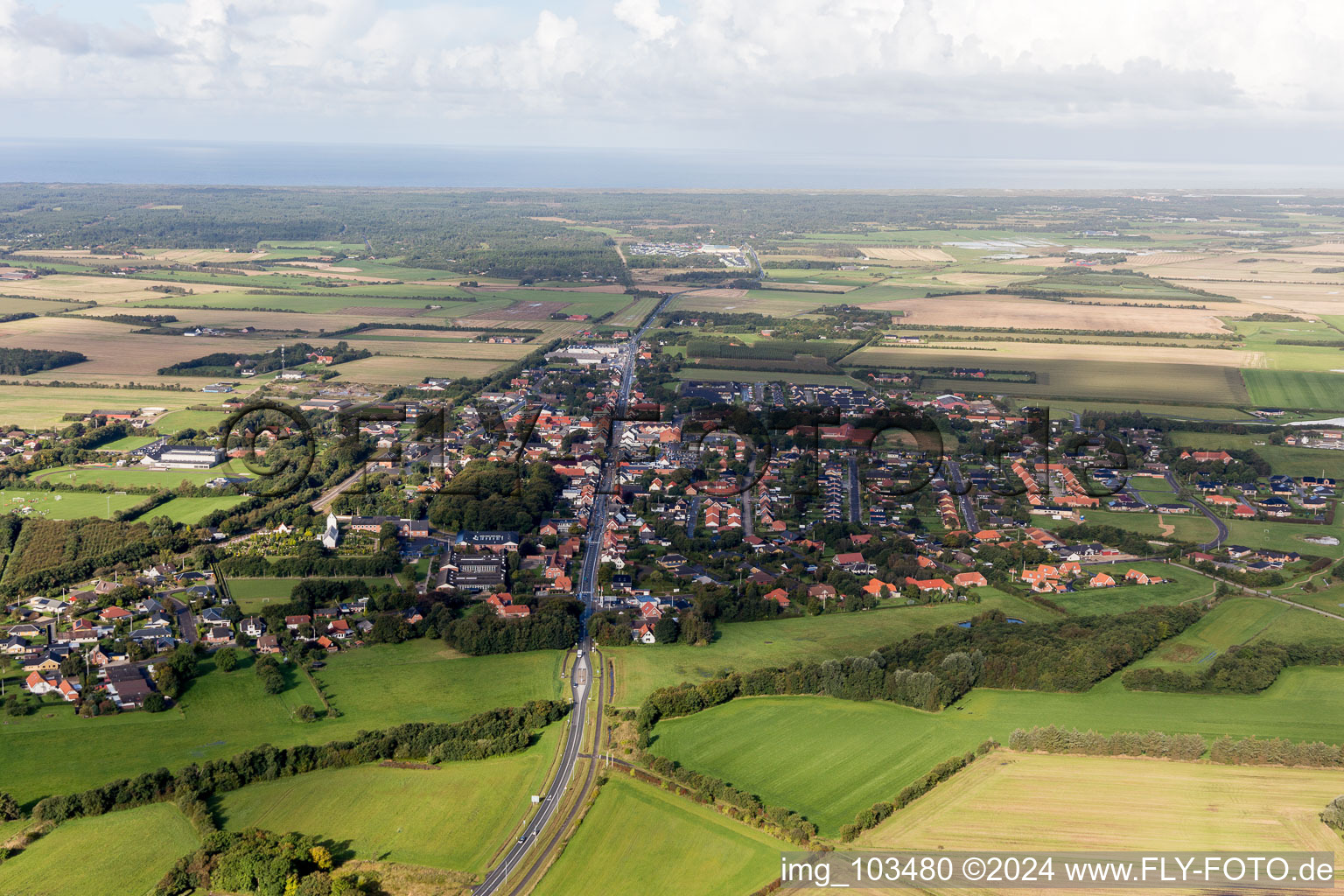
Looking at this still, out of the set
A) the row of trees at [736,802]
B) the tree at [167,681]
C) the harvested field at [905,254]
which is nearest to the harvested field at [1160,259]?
the harvested field at [905,254]

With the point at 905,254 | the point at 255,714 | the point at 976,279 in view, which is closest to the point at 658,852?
the point at 255,714

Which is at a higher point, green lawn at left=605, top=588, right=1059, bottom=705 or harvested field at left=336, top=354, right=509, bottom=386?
harvested field at left=336, top=354, right=509, bottom=386

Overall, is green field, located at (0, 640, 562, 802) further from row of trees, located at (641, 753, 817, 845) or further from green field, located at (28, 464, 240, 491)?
green field, located at (28, 464, 240, 491)

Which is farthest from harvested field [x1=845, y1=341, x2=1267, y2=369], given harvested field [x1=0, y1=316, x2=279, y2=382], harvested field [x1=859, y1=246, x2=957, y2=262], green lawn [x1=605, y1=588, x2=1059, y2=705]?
harvested field [x1=859, y1=246, x2=957, y2=262]

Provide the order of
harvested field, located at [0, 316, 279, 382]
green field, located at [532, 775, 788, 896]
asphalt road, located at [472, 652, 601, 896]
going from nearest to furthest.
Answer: green field, located at [532, 775, 788, 896] < asphalt road, located at [472, 652, 601, 896] < harvested field, located at [0, 316, 279, 382]

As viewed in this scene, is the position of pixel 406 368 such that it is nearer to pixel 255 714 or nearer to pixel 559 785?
Result: pixel 255 714

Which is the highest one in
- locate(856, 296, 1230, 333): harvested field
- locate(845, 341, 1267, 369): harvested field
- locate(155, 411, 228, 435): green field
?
locate(856, 296, 1230, 333): harvested field

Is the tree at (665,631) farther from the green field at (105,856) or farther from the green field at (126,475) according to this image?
the green field at (126,475)
